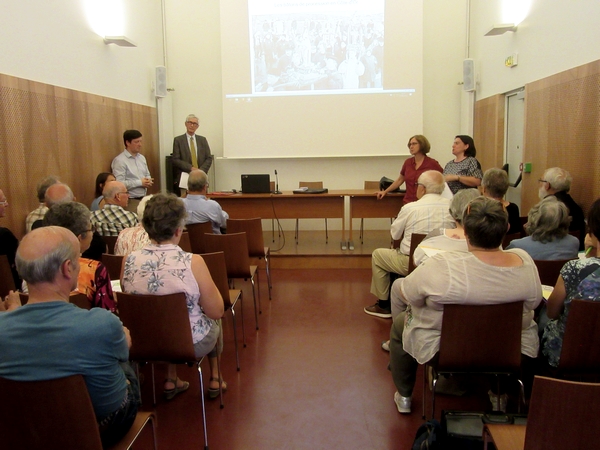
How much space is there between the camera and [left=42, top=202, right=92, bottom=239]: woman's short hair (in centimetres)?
218

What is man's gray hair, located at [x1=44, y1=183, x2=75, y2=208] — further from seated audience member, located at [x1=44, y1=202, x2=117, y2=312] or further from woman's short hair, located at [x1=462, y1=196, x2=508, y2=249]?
woman's short hair, located at [x1=462, y1=196, x2=508, y2=249]

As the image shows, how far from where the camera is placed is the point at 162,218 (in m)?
2.31

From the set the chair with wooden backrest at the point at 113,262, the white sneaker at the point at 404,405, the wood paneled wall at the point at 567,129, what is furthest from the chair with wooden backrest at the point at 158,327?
the wood paneled wall at the point at 567,129

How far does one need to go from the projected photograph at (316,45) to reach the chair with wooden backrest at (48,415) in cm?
648

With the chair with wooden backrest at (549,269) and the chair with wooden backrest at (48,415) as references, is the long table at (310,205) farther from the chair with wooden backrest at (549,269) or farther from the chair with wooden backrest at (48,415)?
the chair with wooden backrest at (48,415)

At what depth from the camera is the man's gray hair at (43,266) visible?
147 cm

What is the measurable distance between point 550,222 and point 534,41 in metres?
3.28

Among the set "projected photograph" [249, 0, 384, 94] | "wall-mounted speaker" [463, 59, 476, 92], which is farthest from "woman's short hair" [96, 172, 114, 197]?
"wall-mounted speaker" [463, 59, 476, 92]

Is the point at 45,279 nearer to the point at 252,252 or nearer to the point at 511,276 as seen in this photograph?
the point at 511,276

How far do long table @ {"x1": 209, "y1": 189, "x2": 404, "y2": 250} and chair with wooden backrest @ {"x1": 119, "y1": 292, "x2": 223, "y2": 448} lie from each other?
3.74 m

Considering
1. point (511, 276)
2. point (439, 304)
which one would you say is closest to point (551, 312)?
point (511, 276)

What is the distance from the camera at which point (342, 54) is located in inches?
282

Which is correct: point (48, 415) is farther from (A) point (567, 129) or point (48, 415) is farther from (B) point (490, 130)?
(B) point (490, 130)

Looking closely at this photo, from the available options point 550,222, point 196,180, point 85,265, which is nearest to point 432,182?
point 550,222
